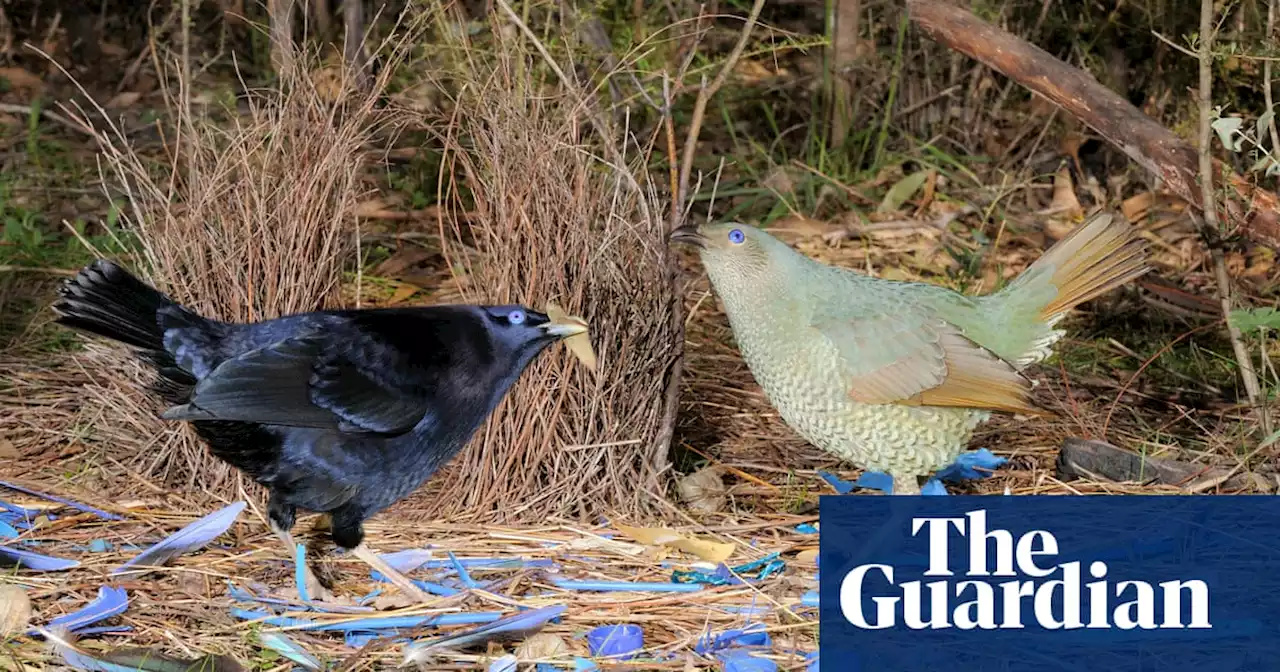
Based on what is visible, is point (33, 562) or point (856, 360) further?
point (856, 360)

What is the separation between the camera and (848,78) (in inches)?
288

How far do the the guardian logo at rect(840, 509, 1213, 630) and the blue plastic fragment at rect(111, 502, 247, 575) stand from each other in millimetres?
1684

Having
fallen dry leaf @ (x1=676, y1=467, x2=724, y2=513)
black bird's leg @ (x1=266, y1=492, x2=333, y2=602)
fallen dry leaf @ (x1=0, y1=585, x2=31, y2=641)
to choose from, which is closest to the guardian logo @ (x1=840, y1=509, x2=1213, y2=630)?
fallen dry leaf @ (x1=676, y1=467, x2=724, y2=513)

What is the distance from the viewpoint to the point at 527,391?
14.6 feet

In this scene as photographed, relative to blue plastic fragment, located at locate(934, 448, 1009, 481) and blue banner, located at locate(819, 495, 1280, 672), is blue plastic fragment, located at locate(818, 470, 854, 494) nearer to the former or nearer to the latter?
blue banner, located at locate(819, 495, 1280, 672)

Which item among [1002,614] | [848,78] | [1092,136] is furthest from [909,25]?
[1002,614]

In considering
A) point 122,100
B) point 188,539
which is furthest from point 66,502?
point 122,100

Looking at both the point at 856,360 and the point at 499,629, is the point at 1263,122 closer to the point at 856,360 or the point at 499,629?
the point at 856,360

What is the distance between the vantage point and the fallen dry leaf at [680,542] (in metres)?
4.21

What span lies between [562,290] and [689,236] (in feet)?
1.33

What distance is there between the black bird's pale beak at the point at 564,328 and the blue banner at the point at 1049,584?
0.91 meters

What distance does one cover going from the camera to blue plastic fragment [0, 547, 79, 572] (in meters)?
4.07

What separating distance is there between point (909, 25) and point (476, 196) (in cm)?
368

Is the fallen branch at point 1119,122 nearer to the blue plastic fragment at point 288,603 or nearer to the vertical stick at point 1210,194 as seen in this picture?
the vertical stick at point 1210,194
